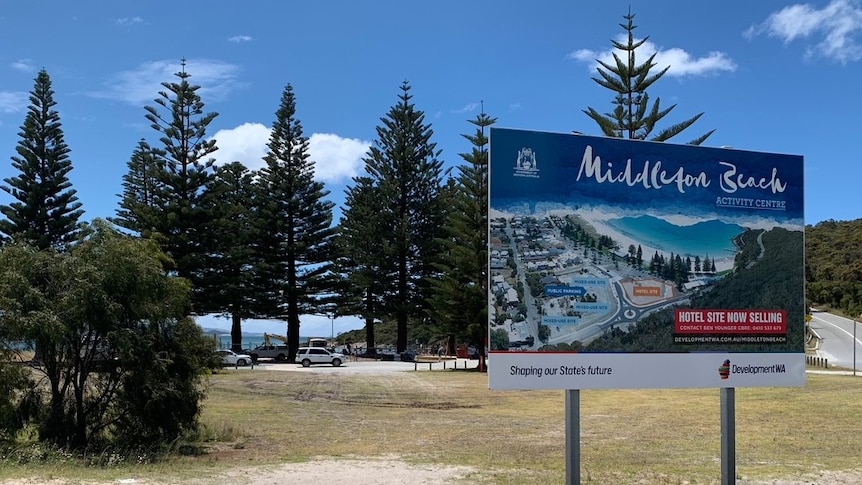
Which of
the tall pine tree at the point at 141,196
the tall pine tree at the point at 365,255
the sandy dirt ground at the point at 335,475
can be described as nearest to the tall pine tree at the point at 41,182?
the tall pine tree at the point at 141,196

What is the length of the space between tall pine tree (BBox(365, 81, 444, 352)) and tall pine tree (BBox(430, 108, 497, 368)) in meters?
10.3

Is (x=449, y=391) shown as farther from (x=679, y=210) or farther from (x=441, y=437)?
(x=679, y=210)

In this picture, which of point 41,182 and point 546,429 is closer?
point 546,429

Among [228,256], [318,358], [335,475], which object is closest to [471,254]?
[318,358]

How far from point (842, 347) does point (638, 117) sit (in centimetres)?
4307

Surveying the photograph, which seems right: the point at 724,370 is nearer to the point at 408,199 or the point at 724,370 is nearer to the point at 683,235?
the point at 683,235

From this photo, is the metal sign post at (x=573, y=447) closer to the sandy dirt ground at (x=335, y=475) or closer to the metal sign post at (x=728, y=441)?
the metal sign post at (x=728, y=441)

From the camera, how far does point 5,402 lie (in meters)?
11.2

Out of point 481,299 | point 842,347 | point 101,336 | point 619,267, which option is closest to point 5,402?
point 101,336

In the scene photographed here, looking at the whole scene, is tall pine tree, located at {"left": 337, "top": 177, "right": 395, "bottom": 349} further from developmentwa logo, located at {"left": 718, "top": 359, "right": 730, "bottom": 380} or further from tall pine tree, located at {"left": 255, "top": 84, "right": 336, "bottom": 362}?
developmentwa logo, located at {"left": 718, "top": 359, "right": 730, "bottom": 380}

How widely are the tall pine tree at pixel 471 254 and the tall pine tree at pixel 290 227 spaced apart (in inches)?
566

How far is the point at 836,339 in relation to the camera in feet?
227

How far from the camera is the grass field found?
31.1ft

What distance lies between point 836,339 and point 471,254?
46.8 m
